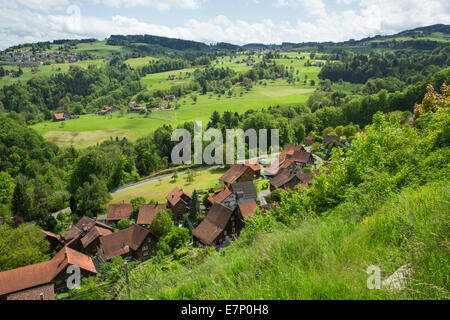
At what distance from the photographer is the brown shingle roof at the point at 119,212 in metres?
39.0

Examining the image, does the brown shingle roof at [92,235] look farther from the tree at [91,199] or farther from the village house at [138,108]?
the village house at [138,108]

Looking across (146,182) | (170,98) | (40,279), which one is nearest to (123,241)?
(40,279)

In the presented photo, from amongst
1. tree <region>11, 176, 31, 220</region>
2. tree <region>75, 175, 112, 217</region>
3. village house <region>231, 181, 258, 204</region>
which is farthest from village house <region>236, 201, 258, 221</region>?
tree <region>11, 176, 31, 220</region>

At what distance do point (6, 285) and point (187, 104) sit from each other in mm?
104568

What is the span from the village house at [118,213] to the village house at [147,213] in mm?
2983

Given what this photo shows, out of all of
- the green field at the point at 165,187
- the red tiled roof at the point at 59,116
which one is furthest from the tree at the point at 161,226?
the red tiled roof at the point at 59,116

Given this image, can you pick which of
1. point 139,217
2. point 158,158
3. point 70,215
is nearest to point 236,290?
point 139,217

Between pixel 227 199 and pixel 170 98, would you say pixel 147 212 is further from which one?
pixel 170 98

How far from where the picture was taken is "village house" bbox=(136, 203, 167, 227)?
36750mm

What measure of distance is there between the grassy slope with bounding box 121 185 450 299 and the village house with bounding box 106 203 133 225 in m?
36.3

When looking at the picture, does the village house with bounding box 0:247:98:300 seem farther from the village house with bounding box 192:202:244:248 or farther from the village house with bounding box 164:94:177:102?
the village house with bounding box 164:94:177:102

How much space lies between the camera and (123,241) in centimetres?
2966

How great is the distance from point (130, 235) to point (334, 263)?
29.3 metres

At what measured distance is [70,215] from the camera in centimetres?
4325
